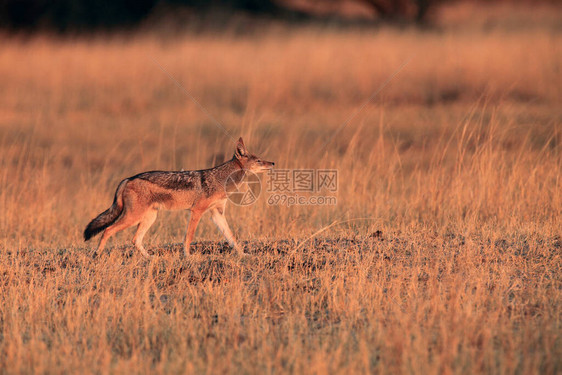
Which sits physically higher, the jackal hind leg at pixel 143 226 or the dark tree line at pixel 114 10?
the dark tree line at pixel 114 10

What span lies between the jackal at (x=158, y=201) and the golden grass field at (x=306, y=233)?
268mm

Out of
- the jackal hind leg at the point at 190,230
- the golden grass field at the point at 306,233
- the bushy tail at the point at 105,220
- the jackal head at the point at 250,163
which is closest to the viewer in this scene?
the golden grass field at the point at 306,233

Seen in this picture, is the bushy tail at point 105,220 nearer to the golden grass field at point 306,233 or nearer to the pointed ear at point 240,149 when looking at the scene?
the golden grass field at point 306,233

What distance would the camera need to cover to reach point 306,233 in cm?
766

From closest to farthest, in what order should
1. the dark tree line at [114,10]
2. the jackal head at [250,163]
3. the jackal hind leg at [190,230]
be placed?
the jackal hind leg at [190,230]
the jackal head at [250,163]
the dark tree line at [114,10]

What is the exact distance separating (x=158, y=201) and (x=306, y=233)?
1.71 meters

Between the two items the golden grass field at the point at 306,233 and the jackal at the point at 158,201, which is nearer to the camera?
the golden grass field at the point at 306,233

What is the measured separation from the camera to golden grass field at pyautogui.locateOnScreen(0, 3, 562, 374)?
14.1ft

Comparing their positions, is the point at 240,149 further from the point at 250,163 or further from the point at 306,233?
the point at 306,233

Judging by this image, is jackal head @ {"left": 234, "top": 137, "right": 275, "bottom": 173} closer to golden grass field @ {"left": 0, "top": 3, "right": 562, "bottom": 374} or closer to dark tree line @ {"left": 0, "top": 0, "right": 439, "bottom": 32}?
golden grass field @ {"left": 0, "top": 3, "right": 562, "bottom": 374}

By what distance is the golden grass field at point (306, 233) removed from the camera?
14.1ft

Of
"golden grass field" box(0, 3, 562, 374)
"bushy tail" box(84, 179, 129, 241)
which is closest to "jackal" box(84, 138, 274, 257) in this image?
"bushy tail" box(84, 179, 129, 241)


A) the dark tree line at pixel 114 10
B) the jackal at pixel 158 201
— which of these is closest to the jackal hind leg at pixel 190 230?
the jackal at pixel 158 201

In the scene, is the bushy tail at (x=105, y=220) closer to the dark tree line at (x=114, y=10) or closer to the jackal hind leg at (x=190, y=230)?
the jackal hind leg at (x=190, y=230)
